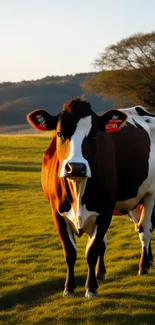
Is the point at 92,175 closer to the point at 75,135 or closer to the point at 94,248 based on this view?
the point at 75,135

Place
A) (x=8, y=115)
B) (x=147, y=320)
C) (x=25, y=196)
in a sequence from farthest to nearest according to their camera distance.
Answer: (x=8, y=115) → (x=25, y=196) → (x=147, y=320)

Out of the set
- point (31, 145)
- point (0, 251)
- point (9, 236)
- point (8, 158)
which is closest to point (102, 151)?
point (0, 251)

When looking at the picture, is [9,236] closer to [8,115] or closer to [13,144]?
[13,144]

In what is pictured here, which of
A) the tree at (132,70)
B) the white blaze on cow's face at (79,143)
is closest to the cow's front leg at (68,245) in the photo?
the white blaze on cow's face at (79,143)

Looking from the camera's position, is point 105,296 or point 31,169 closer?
point 105,296

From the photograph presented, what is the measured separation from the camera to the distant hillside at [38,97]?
111 meters

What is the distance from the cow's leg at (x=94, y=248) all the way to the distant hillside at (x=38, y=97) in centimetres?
9673

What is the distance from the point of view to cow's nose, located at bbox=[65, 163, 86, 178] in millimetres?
5895

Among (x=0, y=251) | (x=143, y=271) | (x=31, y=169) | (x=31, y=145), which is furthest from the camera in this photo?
(x=31, y=145)

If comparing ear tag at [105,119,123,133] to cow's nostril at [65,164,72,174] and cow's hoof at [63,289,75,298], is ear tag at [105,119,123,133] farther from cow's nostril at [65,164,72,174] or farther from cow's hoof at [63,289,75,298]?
cow's hoof at [63,289,75,298]

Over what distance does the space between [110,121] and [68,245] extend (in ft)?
5.44

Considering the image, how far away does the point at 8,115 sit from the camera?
362ft

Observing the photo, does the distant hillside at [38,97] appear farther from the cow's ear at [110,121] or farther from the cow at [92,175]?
the cow's ear at [110,121]

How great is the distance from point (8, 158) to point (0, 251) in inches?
937
